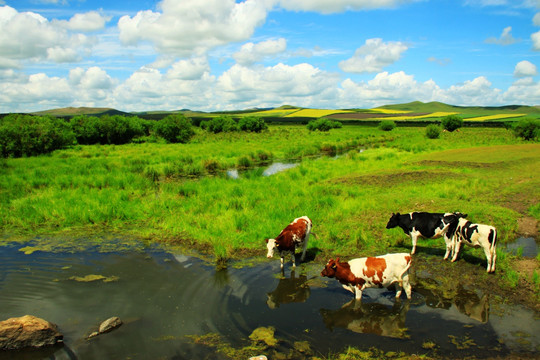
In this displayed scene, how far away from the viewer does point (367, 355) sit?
19.9 ft

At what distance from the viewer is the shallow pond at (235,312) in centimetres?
643

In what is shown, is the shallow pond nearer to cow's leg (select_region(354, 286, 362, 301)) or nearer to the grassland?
cow's leg (select_region(354, 286, 362, 301))

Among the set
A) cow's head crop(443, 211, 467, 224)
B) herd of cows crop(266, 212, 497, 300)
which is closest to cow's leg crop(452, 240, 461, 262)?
herd of cows crop(266, 212, 497, 300)

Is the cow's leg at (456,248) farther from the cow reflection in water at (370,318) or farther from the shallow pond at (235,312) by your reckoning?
the cow reflection in water at (370,318)

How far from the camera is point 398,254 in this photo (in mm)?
7730

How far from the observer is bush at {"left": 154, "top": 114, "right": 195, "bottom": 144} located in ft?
192

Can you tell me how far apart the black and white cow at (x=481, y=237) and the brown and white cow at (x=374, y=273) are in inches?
100

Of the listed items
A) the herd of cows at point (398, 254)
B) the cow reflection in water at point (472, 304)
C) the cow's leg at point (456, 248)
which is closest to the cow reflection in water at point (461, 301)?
the cow reflection in water at point (472, 304)

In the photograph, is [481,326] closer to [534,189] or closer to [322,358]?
[322,358]

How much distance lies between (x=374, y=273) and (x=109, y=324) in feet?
18.7

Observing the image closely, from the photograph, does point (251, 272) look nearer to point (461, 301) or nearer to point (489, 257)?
point (461, 301)

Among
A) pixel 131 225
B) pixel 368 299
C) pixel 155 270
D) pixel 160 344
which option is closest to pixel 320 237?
pixel 368 299

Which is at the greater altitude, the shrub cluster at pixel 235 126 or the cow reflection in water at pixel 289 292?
the shrub cluster at pixel 235 126

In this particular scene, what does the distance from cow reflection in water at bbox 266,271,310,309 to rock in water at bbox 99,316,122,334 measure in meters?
3.27
